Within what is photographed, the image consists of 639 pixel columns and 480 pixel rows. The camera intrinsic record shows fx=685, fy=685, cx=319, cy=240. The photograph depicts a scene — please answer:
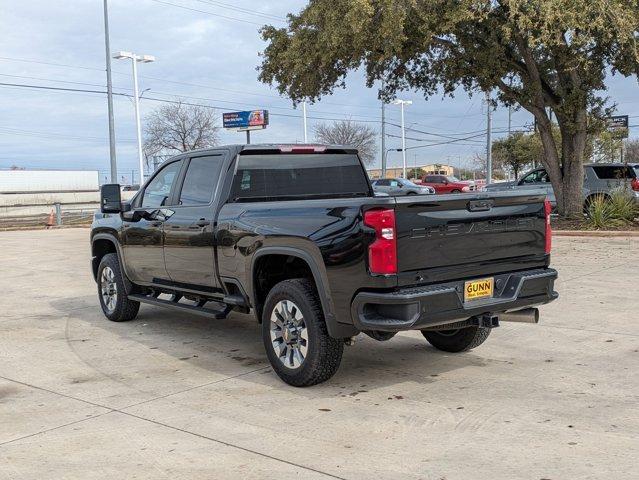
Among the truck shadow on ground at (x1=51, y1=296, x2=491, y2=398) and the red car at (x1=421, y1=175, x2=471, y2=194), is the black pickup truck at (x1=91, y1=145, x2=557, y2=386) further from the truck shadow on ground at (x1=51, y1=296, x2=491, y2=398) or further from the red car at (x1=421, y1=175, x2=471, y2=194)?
the red car at (x1=421, y1=175, x2=471, y2=194)

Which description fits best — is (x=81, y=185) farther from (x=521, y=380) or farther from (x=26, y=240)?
(x=521, y=380)

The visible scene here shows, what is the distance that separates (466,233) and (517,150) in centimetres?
4961

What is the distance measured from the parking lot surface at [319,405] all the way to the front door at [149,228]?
28.5 inches

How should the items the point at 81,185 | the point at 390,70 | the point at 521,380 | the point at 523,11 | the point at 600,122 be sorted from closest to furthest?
1. the point at 521,380
2. the point at 523,11
3. the point at 600,122
4. the point at 390,70
5. the point at 81,185

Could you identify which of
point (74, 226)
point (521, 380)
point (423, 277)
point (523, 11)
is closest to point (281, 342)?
point (423, 277)

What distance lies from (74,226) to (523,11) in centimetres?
2043

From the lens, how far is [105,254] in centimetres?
862

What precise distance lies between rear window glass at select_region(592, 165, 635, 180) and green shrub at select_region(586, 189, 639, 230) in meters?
1.63

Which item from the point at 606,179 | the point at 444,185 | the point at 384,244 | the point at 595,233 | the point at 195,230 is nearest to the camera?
the point at 384,244

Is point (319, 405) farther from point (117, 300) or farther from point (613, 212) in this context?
point (613, 212)

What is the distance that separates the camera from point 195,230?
21.1 ft

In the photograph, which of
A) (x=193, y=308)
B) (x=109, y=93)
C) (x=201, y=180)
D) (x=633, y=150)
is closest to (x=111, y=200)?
(x=201, y=180)

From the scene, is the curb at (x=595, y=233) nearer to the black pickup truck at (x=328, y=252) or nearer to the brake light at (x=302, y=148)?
the black pickup truck at (x=328, y=252)

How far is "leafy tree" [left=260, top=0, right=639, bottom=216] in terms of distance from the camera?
15844 millimetres
